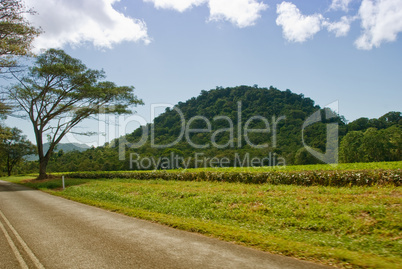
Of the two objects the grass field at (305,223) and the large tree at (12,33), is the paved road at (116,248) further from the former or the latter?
the large tree at (12,33)

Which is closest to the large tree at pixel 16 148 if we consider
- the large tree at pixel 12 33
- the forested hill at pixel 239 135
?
the forested hill at pixel 239 135

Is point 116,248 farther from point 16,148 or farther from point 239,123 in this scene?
point 16,148

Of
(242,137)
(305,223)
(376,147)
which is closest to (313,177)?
(305,223)

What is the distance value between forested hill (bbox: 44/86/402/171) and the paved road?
35.7 meters

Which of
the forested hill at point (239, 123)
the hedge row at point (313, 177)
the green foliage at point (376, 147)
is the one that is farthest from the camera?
the forested hill at point (239, 123)

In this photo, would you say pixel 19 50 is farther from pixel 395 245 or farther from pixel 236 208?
pixel 395 245

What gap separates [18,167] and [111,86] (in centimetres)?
8789

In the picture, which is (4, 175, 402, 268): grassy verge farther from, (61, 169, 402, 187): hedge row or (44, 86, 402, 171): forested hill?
(44, 86, 402, 171): forested hill

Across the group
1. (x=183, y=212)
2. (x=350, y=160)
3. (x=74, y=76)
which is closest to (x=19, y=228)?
(x=183, y=212)

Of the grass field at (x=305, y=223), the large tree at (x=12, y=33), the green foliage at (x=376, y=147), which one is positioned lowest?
the grass field at (x=305, y=223)

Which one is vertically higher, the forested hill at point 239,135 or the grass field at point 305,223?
the forested hill at point 239,135

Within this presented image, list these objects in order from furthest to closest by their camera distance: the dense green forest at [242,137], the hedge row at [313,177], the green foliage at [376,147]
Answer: the dense green forest at [242,137]
the green foliage at [376,147]
the hedge row at [313,177]

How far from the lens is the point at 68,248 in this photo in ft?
20.3

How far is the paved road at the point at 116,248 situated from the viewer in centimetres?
506
